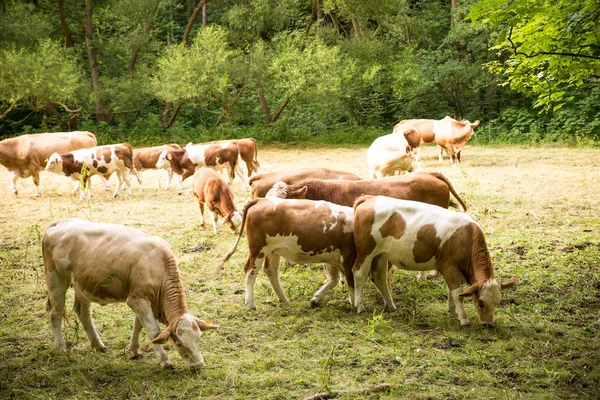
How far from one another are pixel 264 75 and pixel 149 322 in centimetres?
1905

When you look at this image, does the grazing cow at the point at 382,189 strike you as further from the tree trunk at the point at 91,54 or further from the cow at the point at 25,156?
the tree trunk at the point at 91,54

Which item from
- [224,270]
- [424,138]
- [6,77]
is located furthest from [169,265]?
[6,77]

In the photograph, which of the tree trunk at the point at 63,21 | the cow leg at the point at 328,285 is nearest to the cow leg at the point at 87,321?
the cow leg at the point at 328,285

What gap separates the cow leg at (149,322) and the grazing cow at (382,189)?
2908 millimetres

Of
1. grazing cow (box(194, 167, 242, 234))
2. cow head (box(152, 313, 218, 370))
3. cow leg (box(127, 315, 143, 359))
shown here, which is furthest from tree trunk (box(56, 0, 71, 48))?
cow head (box(152, 313, 218, 370))

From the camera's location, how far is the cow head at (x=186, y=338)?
193 inches

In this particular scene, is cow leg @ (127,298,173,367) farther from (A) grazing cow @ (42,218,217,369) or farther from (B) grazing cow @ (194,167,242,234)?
(B) grazing cow @ (194,167,242,234)

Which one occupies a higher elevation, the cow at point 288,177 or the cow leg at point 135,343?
the cow at point 288,177

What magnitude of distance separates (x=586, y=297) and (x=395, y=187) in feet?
8.36

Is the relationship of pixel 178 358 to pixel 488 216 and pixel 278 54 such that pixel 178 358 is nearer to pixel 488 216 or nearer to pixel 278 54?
pixel 488 216

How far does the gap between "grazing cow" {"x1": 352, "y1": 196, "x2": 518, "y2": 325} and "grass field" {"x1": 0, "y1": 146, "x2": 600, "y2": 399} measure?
1.27 feet

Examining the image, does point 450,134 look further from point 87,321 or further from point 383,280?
point 87,321

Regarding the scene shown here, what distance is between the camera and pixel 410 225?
6195 mm

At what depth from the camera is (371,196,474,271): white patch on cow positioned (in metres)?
6.15
